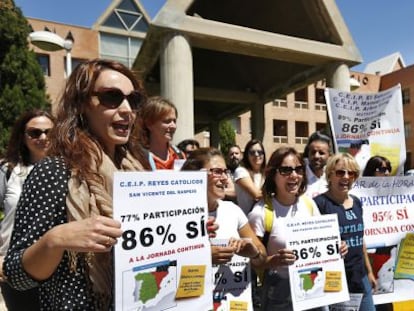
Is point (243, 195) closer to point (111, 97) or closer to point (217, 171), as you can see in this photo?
point (217, 171)

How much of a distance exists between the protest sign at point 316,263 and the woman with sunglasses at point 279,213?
11 centimetres

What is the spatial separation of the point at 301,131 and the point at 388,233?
33.4 metres

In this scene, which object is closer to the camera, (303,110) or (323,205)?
(323,205)

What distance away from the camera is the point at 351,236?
3146 mm

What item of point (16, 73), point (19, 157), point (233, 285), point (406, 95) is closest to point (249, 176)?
point (233, 285)

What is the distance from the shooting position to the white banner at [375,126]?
4559 mm

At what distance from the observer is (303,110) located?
35.2m

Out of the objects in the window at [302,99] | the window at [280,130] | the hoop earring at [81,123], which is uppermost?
the window at [302,99]

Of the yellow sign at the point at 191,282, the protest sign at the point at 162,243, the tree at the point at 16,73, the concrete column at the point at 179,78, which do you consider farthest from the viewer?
the tree at the point at 16,73

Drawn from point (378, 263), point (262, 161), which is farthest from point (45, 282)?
point (262, 161)

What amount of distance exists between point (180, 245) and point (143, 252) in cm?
23

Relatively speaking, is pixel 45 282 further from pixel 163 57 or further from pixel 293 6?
pixel 293 6

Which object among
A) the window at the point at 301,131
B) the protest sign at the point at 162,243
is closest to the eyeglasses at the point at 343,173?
the protest sign at the point at 162,243

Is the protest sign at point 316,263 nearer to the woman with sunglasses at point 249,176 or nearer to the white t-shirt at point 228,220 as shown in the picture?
the white t-shirt at point 228,220
